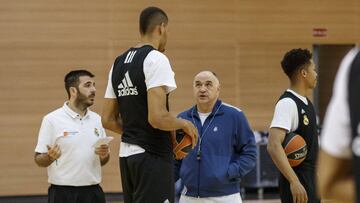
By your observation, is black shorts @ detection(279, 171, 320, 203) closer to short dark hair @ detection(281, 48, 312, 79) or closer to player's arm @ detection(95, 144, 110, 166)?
short dark hair @ detection(281, 48, 312, 79)

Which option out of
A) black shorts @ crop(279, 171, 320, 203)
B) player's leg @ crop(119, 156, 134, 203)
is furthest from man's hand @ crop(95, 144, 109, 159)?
black shorts @ crop(279, 171, 320, 203)

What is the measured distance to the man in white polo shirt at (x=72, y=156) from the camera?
239 inches

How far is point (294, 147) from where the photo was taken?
5.43 metres

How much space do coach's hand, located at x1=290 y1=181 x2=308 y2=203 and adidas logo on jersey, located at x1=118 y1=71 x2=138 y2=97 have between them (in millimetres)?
1453

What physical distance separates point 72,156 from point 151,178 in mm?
1606

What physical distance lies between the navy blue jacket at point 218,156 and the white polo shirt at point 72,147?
29.0 inches

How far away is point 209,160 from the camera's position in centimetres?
577

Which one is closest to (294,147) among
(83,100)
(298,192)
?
(298,192)

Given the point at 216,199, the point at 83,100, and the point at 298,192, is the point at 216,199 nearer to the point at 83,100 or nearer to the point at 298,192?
the point at 298,192

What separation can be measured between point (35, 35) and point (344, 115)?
9.38 metres

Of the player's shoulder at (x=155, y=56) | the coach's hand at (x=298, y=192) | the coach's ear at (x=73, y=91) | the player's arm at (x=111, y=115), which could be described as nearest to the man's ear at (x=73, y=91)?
the coach's ear at (x=73, y=91)

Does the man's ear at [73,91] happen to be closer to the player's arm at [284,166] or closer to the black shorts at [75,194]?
the black shorts at [75,194]

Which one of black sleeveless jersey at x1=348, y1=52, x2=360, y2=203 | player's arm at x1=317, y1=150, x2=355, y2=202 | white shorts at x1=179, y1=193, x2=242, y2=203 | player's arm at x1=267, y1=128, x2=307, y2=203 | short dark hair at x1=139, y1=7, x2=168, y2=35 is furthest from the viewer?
white shorts at x1=179, y1=193, x2=242, y2=203

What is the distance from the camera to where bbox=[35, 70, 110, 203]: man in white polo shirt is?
6082 mm
